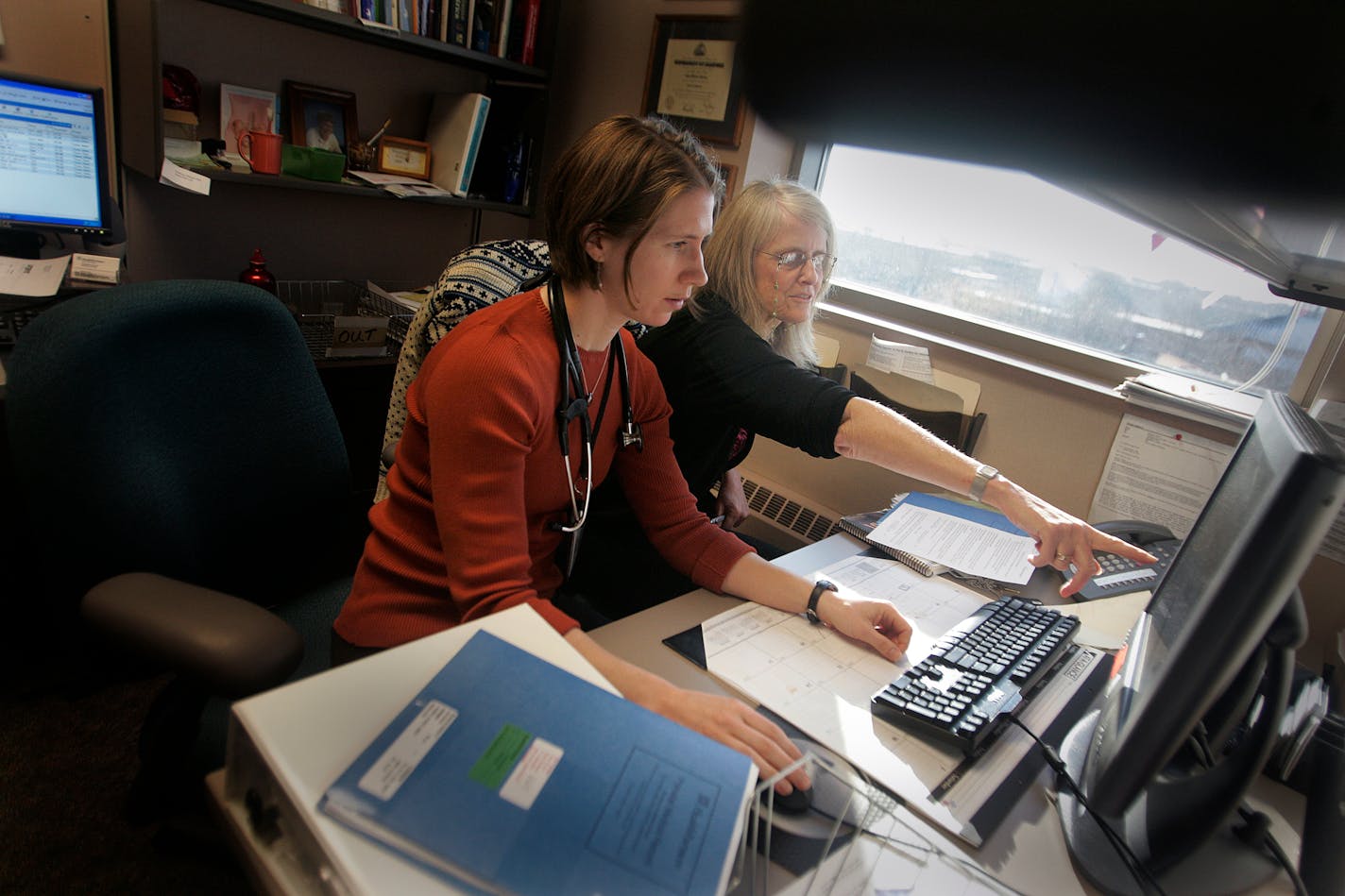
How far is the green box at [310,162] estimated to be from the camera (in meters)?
2.11

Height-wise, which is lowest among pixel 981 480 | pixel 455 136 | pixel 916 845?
pixel 916 845

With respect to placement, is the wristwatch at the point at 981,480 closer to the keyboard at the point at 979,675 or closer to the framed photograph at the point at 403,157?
the keyboard at the point at 979,675

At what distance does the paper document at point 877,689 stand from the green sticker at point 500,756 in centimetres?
42

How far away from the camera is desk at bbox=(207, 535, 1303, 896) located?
56cm

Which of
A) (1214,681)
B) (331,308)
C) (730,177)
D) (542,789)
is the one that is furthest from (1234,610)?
(331,308)

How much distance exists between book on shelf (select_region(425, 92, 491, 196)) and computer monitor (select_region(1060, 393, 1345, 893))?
2.10 metres

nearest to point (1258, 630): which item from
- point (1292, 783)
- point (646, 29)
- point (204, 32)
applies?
point (1292, 783)

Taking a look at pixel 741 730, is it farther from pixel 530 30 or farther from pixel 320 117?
pixel 530 30

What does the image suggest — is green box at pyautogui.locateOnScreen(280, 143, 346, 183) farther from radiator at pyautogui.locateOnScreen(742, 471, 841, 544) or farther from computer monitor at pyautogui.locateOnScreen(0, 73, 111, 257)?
radiator at pyautogui.locateOnScreen(742, 471, 841, 544)

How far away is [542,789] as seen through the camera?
0.57 meters

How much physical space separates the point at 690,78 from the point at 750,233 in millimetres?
933

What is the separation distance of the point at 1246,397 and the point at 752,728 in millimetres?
1390

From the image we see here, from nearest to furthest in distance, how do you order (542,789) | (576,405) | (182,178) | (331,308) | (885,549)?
(542,789)
(576,405)
(885,549)
(182,178)
(331,308)

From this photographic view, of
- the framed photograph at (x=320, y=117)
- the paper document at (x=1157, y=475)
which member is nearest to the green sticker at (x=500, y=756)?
the paper document at (x=1157, y=475)
